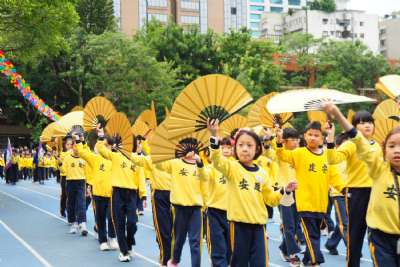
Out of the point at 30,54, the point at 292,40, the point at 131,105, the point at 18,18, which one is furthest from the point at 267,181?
the point at 292,40

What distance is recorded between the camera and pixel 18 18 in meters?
18.2

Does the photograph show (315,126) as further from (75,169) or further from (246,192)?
(75,169)

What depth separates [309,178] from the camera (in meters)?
7.47

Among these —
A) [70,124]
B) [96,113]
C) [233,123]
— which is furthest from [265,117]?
[70,124]

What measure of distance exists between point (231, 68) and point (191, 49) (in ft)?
10.4

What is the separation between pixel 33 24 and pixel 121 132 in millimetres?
10820

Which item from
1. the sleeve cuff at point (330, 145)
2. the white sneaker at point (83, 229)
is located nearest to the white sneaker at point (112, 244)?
the white sneaker at point (83, 229)

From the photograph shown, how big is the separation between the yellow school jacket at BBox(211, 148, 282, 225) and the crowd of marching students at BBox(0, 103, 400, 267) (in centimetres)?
1

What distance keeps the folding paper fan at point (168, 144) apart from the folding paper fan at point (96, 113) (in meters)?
2.56

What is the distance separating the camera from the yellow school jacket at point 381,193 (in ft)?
14.7

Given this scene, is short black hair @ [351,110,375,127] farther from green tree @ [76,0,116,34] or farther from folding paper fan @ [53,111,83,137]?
green tree @ [76,0,116,34]

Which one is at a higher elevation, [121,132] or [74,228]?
[121,132]

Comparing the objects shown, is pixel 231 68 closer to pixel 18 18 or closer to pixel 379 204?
pixel 18 18

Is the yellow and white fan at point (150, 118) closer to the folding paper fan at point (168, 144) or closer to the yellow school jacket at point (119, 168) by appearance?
the yellow school jacket at point (119, 168)
